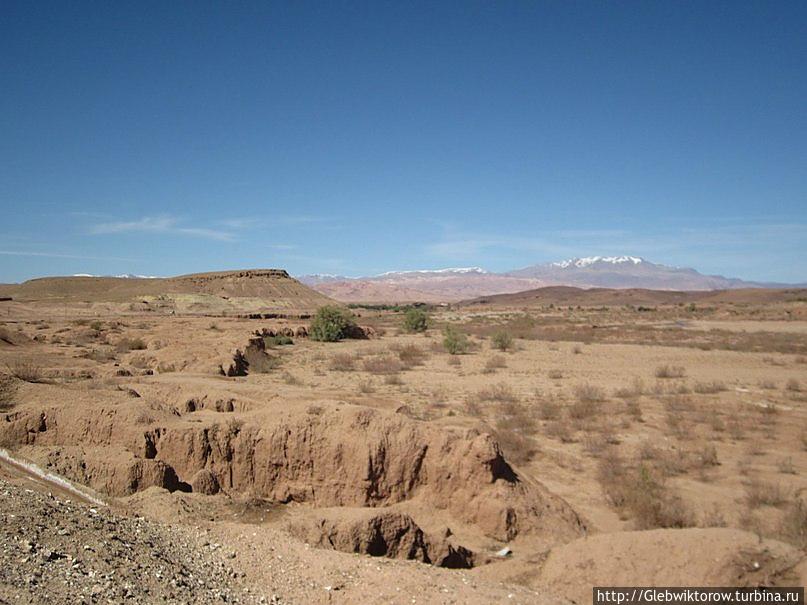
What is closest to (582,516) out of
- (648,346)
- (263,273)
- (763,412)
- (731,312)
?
(763,412)

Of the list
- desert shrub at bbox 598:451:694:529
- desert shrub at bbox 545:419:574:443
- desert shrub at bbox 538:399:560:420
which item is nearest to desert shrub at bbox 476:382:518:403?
desert shrub at bbox 538:399:560:420

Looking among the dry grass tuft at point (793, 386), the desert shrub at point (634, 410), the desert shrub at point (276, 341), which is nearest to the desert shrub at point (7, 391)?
the desert shrub at point (634, 410)

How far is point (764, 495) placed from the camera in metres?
9.34

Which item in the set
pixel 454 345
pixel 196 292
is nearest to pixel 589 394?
pixel 454 345

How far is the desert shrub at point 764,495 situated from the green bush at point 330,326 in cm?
2994

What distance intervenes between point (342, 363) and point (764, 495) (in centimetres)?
1844

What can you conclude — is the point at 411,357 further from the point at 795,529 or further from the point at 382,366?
the point at 795,529

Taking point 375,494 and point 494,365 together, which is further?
point 494,365

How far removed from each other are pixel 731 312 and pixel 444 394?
65.7m

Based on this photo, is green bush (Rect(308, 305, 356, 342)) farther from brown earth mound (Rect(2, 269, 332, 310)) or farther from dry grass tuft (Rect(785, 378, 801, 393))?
brown earth mound (Rect(2, 269, 332, 310))

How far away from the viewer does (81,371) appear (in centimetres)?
1459

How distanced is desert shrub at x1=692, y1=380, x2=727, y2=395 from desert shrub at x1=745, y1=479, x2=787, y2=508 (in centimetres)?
1021

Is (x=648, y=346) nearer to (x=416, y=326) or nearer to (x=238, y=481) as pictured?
(x=416, y=326)

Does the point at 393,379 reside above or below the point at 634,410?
above
